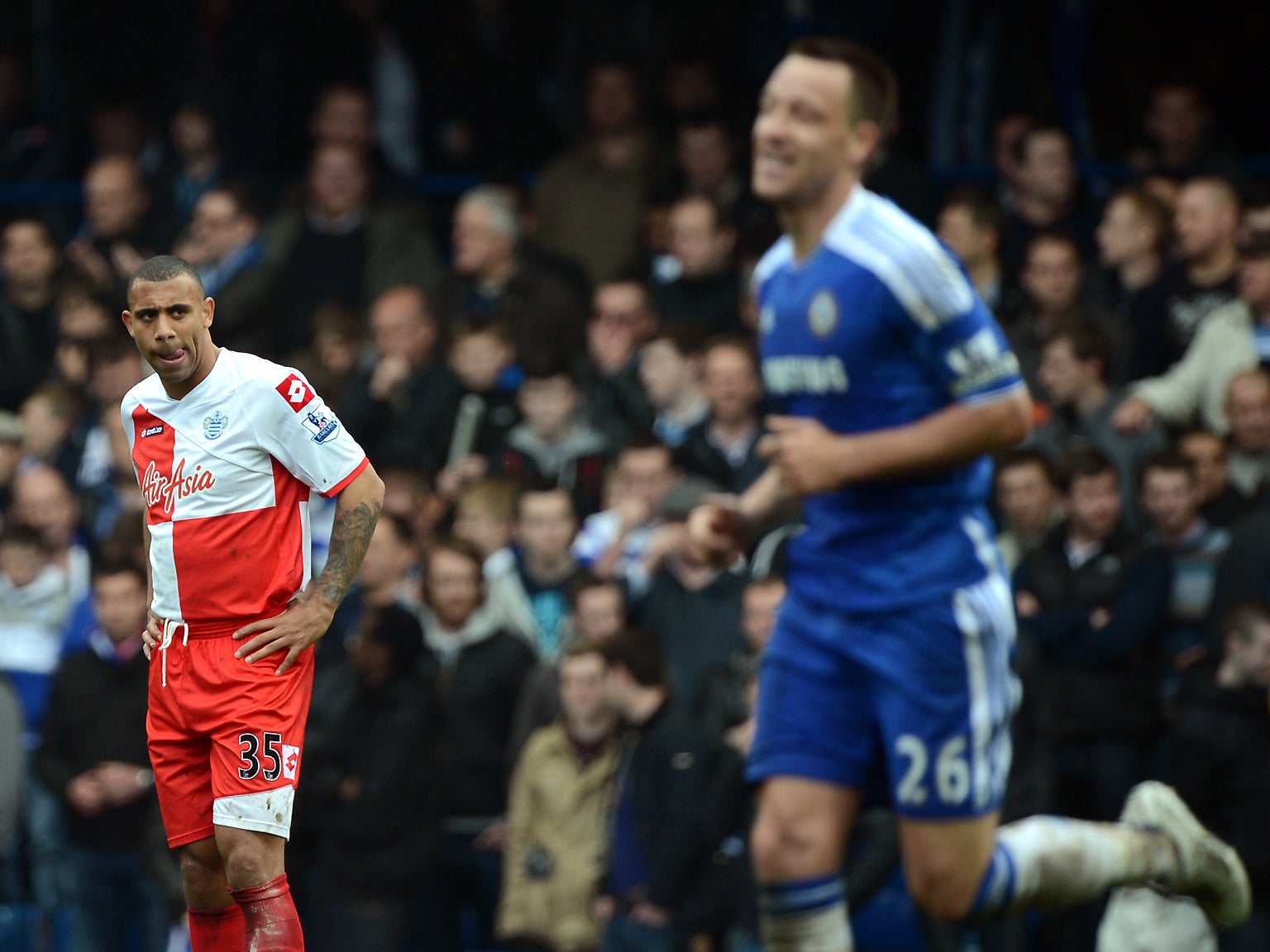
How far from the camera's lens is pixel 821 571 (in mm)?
5523

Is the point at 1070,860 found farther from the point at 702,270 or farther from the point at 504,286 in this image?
the point at 504,286

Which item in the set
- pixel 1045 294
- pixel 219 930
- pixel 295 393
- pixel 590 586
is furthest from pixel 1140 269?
pixel 219 930

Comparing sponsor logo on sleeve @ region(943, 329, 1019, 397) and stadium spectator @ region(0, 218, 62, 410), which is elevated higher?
stadium spectator @ region(0, 218, 62, 410)

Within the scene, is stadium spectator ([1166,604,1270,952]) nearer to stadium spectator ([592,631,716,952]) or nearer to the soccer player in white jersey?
stadium spectator ([592,631,716,952])

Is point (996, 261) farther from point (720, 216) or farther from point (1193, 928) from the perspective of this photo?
point (1193, 928)

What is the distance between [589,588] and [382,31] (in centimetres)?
545

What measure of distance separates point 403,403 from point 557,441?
100 centimetres

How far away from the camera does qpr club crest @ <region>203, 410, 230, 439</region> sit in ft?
20.2

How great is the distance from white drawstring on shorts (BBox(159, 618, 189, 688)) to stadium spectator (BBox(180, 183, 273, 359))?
19.5 ft

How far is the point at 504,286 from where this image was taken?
38.6 ft

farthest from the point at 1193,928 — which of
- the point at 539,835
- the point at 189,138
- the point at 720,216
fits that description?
the point at 189,138

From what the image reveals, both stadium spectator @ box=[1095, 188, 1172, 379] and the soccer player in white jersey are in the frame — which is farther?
stadium spectator @ box=[1095, 188, 1172, 379]

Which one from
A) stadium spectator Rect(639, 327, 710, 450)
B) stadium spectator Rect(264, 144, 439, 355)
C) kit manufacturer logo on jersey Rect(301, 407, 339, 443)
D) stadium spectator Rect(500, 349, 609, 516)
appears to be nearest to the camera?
kit manufacturer logo on jersey Rect(301, 407, 339, 443)

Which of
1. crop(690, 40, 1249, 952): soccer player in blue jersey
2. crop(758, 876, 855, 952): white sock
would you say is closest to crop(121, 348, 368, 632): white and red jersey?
crop(690, 40, 1249, 952): soccer player in blue jersey
